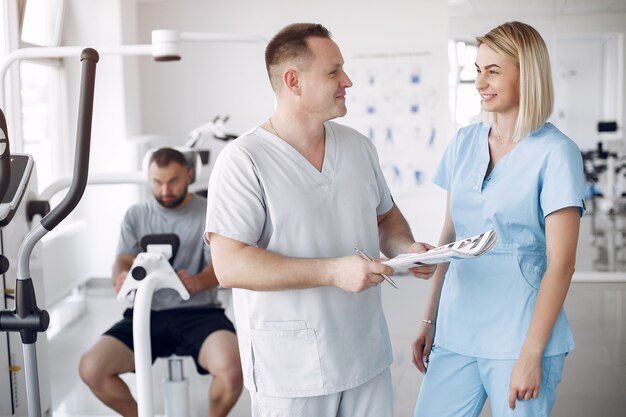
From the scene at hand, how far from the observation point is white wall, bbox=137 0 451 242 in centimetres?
643

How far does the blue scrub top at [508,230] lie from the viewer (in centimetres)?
179

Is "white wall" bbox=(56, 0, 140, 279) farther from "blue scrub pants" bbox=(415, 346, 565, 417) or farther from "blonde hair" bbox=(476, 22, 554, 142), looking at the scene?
"blonde hair" bbox=(476, 22, 554, 142)

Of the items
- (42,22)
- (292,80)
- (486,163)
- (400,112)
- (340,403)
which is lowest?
(340,403)

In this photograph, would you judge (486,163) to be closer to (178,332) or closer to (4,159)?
(4,159)

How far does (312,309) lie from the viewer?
1798mm

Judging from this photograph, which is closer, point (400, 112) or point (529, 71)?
point (529, 71)

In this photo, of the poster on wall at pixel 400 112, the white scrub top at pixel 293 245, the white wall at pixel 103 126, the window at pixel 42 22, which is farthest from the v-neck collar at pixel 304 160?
the poster on wall at pixel 400 112

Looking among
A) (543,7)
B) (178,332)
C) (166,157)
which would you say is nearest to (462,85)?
(543,7)

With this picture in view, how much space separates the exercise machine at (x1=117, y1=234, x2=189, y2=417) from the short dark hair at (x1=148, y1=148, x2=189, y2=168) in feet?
1.02

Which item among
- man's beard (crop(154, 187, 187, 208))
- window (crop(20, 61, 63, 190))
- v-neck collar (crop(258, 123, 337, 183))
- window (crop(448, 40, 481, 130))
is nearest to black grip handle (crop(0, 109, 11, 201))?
v-neck collar (crop(258, 123, 337, 183))

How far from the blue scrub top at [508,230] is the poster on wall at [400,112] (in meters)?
4.57

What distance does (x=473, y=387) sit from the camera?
1.93 meters

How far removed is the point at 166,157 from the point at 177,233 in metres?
0.32

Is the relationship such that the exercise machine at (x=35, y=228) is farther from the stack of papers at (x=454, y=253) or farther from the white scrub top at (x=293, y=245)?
the stack of papers at (x=454, y=253)
